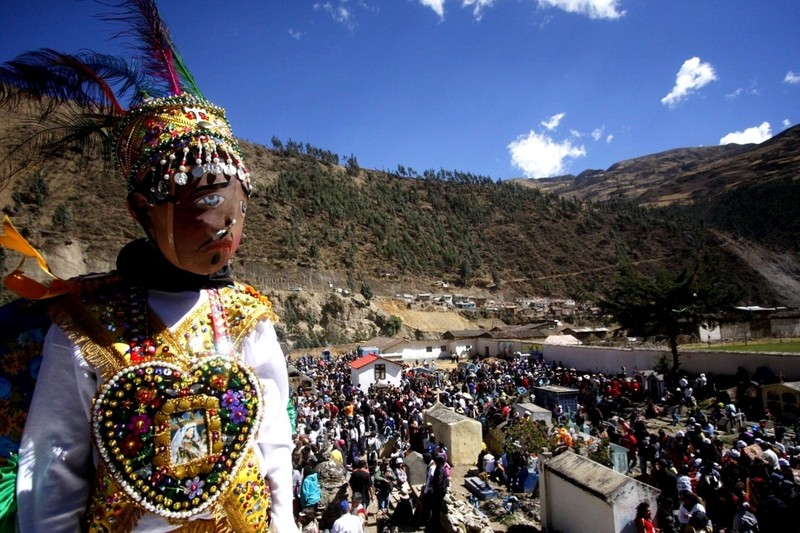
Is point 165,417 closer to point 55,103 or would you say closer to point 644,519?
point 55,103

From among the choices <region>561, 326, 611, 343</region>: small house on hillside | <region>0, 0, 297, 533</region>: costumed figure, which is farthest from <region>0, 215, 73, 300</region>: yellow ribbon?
<region>561, 326, 611, 343</region>: small house on hillside

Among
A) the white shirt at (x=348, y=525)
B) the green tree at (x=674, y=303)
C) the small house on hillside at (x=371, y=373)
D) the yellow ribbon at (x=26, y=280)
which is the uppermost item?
the yellow ribbon at (x=26, y=280)

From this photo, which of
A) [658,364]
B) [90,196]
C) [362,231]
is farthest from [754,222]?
[90,196]

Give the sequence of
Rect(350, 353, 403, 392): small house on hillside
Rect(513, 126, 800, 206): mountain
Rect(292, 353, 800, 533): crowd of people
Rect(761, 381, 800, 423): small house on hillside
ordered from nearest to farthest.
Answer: Rect(292, 353, 800, 533): crowd of people
Rect(761, 381, 800, 423): small house on hillside
Rect(350, 353, 403, 392): small house on hillside
Rect(513, 126, 800, 206): mountain

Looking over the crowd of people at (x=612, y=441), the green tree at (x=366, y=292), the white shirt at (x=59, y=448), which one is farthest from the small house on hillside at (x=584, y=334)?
the white shirt at (x=59, y=448)

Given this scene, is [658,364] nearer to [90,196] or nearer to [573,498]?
[573,498]

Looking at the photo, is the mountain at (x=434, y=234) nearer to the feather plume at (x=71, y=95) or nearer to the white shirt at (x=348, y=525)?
the white shirt at (x=348, y=525)

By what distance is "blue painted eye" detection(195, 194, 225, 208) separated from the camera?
1830 mm

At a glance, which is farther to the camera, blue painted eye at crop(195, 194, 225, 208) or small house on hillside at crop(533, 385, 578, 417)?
small house on hillside at crop(533, 385, 578, 417)

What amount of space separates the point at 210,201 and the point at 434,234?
75.9 metres

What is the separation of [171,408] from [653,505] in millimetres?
6979

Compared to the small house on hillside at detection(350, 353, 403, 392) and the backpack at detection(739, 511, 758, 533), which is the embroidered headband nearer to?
the backpack at detection(739, 511, 758, 533)

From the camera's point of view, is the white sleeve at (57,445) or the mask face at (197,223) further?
the mask face at (197,223)

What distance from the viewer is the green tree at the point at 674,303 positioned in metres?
21.5
